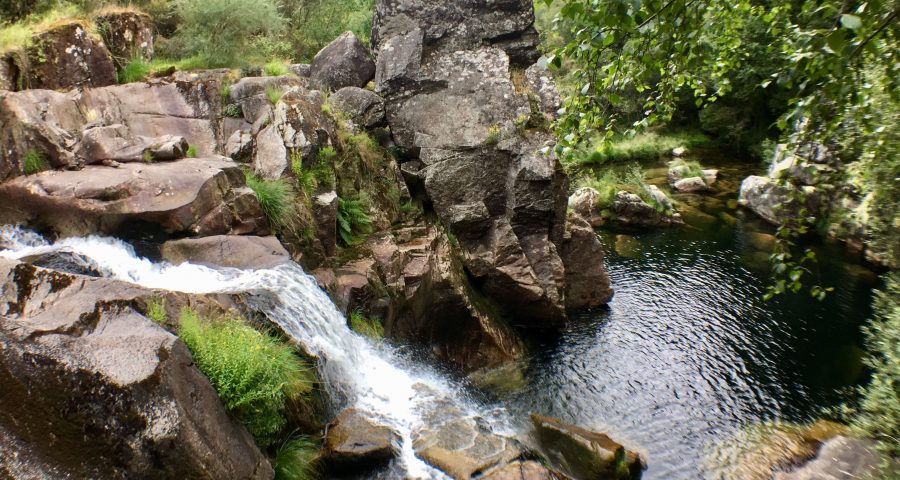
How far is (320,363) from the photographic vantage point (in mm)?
7129

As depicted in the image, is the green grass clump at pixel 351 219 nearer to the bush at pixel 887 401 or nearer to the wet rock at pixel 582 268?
the wet rock at pixel 582 268

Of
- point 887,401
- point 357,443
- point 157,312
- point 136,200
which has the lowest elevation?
point 357,443

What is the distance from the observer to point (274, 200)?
9461 mm

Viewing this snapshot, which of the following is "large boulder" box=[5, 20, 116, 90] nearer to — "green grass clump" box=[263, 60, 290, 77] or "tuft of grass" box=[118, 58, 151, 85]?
"tuft of grass" box=[118, 58, 151, 85]

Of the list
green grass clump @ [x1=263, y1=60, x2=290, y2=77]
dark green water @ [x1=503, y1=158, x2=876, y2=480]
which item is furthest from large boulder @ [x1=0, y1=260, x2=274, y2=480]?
green grass clump @ [x1=263, y1=60, x2=290, y2=77]

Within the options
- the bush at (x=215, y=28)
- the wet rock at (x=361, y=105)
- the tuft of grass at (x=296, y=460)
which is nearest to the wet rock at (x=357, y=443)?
the tuft of grass at (x=296, y=460)

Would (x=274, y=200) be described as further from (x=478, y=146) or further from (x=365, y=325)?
(x=478, y=146)

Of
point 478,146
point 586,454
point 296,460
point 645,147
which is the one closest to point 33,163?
point 296,460

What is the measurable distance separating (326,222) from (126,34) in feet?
21.4

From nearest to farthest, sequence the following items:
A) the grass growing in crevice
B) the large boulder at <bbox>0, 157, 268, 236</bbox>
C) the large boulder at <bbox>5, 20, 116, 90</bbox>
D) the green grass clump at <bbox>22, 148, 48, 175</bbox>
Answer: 1. the large boulder at <bbox>0, 157, 268, 236</bbox>
2. the green grass clump at <bbox>22, 148, 48, 175</bbox>
3. the large boulder at <bbox>5, 20, 116, 90</bbox>
4. the grass growing in crevice

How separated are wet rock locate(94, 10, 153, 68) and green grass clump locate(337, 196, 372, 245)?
5.69 meters

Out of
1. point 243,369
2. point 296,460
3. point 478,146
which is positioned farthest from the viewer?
point 478,146

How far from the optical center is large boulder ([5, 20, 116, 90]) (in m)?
9.50

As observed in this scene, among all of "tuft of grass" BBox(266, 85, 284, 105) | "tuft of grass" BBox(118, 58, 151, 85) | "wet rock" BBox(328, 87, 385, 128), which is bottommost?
"wet rock" BBox(328, 87, 385, 128)
